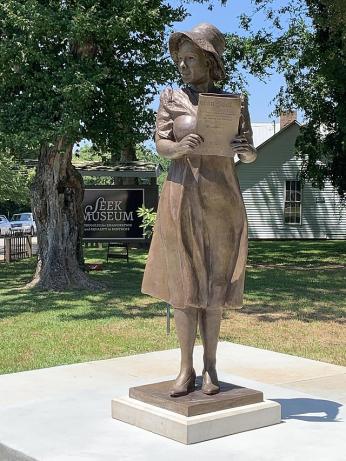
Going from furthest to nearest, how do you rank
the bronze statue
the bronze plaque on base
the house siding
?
the house siding → the bronze statue → the bronze plaque on base

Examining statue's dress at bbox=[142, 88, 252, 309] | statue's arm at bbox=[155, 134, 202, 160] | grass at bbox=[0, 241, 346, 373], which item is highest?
statue's arm at bbox=[155, 134, 202, 160]

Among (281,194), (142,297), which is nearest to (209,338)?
(142,297)

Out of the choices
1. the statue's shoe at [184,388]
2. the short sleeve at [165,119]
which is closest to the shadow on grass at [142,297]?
the statue's shoe at [184,388]

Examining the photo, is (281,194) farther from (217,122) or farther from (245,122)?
(217,122)

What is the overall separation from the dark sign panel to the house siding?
1690cm

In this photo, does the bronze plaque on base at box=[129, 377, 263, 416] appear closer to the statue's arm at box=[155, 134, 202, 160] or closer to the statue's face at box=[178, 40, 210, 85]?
the statue's arm at box=[155, 134, 202, 160]

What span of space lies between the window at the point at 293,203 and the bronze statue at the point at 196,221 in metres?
31.7

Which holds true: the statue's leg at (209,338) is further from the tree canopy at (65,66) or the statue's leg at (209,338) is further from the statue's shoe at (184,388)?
the tree canopy at (65,66)

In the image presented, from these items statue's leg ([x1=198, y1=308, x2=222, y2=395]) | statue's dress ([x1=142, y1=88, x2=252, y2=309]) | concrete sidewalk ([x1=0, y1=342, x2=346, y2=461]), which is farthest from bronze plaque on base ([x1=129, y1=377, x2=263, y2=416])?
statue's dress ([x1=142, y1=88, x2=252, y2=309])

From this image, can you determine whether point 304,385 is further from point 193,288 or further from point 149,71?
point 149,71

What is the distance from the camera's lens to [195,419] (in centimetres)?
491

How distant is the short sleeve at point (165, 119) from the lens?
206 inches

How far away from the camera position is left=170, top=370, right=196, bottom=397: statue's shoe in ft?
17.0

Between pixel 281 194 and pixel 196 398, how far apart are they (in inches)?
1264
